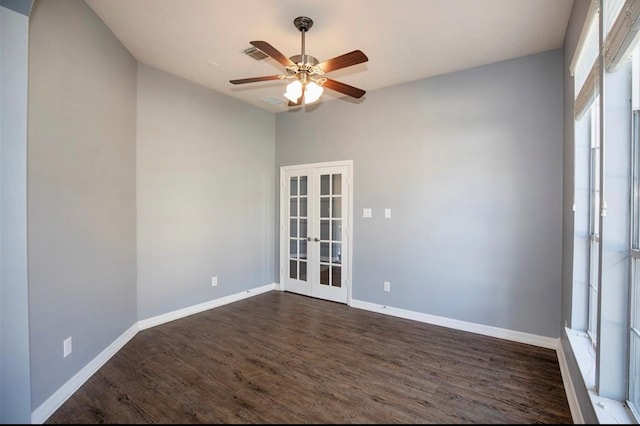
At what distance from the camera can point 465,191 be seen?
340 cm

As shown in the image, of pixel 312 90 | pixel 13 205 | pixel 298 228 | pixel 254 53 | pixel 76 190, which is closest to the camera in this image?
pixel 13 205

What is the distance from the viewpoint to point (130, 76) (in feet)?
10.3

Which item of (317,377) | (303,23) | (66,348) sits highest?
(303,23)

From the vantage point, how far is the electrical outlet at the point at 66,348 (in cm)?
215

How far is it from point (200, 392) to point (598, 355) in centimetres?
238

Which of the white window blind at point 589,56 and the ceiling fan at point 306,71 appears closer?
the white window blind at point 589,56

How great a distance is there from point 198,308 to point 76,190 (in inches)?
84.1

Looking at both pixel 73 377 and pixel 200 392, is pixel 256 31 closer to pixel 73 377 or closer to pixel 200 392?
pixel 200 392

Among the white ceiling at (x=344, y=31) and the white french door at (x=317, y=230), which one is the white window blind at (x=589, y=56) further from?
the white french door at (x=317, y=230)

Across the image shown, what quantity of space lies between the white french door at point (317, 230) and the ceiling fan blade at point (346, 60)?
2038 mm

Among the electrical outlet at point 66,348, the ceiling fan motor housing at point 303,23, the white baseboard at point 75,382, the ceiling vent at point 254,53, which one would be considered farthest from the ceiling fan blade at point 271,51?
the white baseboard at point 75,382

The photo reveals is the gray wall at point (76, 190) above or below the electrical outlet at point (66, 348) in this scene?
above

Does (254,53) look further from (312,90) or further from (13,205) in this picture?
(13,205)

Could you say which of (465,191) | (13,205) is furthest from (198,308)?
(465,191)
